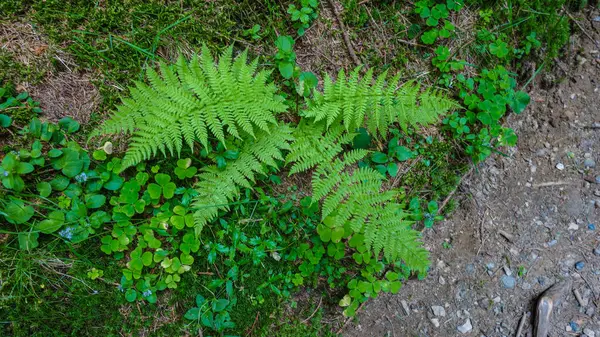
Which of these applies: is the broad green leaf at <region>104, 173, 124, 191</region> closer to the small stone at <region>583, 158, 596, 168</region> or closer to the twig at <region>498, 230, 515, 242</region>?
the twig at <region>498, 230, 515, 242</region>

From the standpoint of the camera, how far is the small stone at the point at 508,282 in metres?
3.66

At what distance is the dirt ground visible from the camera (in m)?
3.57

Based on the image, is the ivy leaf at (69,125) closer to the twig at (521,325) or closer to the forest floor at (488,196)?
Answer: the forest floor at (488,196)

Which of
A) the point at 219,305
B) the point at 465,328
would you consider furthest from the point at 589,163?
the point at 219,305

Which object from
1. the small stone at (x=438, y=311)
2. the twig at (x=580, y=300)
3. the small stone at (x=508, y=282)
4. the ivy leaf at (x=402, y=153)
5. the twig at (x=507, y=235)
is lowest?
the twig at (x=580, y=300)

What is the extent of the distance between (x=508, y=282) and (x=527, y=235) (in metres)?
0.48

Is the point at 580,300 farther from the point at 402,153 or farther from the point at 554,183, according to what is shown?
the point at 402,153

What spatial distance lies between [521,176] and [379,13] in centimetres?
204

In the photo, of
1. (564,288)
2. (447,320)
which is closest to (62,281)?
(447,320)

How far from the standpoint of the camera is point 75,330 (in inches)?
120

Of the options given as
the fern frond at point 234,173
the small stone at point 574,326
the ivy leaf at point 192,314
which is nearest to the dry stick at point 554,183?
the small stone at point 574,326

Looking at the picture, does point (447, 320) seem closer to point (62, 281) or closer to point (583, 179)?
point (583, 179)

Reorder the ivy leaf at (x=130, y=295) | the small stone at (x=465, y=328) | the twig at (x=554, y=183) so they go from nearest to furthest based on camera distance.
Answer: the ivy leaf at (x=130, y=295)
the small stone at (x=465, y=328)
the twig at (x=554, y=183)

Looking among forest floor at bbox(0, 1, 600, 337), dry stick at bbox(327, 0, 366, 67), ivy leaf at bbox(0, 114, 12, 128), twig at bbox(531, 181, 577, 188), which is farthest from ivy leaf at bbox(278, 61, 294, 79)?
twig at bbox(531, 181, 577, 188)
